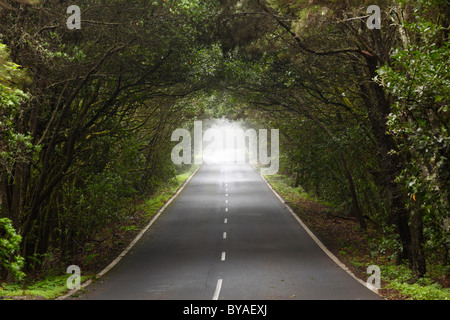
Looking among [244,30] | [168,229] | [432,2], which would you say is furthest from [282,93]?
[432,2]

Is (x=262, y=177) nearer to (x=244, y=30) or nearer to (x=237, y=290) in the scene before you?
(x=244, y=30)

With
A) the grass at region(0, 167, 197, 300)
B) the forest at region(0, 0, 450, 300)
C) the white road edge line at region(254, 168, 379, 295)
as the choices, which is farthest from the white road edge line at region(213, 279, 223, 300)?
the forest at region(0, 0, 450, 300)

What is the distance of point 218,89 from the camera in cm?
2486

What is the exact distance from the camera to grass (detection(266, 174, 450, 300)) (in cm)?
1194

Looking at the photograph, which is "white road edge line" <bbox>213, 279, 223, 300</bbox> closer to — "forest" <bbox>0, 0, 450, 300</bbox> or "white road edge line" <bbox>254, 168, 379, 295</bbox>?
"white road edge line" <bbox>254, 168, 379, 295</bbox>

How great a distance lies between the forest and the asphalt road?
7.28 ft

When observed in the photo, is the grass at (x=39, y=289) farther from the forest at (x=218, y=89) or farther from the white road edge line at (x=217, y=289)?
the white road edge line at (x=217, y=289)

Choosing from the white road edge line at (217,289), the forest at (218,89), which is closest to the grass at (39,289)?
the forest at (218,89)

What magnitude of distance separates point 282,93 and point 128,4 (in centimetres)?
1039

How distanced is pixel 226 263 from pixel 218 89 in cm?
1055

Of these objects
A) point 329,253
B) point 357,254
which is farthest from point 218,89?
point 357,254

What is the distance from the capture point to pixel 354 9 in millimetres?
12375

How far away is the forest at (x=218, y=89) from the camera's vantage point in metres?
9.78

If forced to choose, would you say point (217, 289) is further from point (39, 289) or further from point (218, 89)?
point (218, 89)
